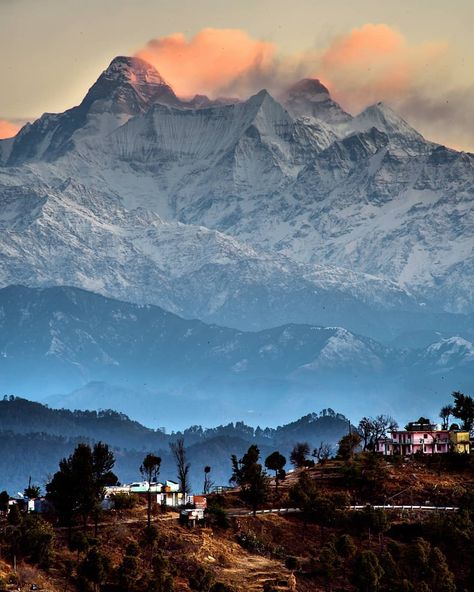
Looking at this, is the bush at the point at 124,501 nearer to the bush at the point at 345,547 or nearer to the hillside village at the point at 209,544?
the hillside village at the point at 209,544

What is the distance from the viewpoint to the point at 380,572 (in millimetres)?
173375

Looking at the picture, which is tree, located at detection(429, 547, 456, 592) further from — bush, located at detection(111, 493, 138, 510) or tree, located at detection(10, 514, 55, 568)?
tree, located at detection(10, 514, 55, 568)

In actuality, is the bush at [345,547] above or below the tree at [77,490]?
below

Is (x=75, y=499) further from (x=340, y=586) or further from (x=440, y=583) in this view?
(x=440, y=583)

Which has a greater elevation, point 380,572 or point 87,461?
point 87,461

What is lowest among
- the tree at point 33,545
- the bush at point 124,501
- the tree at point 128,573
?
the tree at point 128,573

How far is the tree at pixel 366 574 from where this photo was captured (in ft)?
559

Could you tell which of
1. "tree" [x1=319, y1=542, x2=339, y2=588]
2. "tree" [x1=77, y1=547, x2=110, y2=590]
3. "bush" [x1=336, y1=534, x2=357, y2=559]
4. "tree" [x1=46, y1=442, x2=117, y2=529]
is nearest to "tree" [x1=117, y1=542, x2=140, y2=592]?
"tree" [x1=77, y1=547, x2=110, y2=590]

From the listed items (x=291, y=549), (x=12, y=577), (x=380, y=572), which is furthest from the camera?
(x=291, y=549)

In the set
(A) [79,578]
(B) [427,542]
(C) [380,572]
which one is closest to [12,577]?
(A) [79,578]

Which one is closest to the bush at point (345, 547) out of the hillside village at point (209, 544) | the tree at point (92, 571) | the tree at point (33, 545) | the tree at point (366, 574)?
the hillside village at point (209, 544)

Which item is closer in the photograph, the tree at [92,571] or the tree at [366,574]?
the tree at [92,571]

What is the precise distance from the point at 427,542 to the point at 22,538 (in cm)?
5451

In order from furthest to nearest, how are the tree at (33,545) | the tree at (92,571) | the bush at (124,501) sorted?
the bush at (124,501) → the tree at (33,545) → the tree at (92,571)
